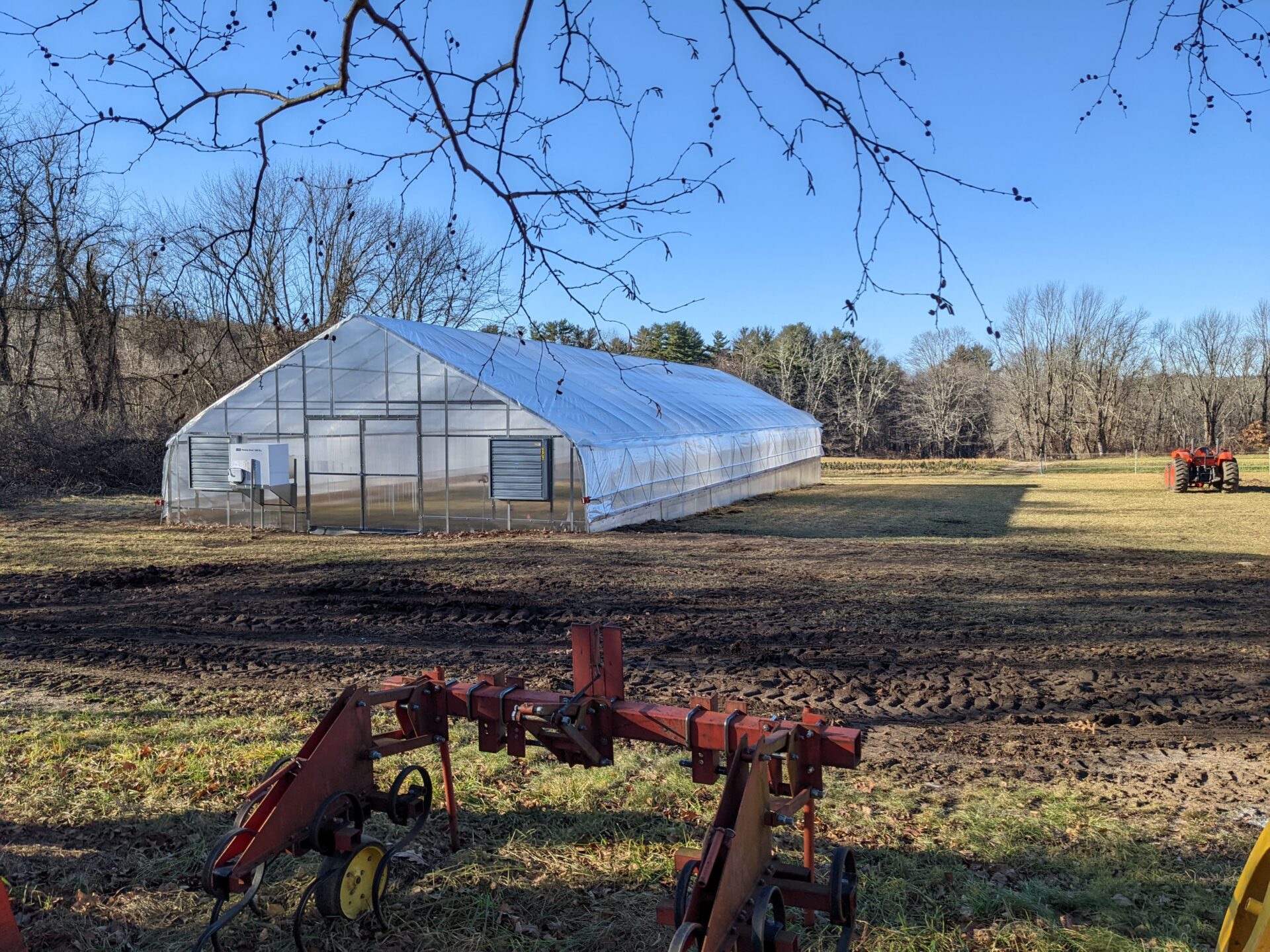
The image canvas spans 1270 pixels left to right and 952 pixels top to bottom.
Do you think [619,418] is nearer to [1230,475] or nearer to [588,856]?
[588,856]

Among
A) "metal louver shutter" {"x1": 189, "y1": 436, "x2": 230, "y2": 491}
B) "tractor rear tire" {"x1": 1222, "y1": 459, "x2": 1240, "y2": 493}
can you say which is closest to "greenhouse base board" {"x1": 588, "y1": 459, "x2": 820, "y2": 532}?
"metal louver shutter" {"x1": 189, "y1": 436, "x2": 230, "y2": 491}

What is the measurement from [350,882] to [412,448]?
15.6 metres

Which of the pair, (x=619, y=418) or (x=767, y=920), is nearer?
Answer: (x=767, y=920)

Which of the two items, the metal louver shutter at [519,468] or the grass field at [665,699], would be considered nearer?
the grass field at [665,699]

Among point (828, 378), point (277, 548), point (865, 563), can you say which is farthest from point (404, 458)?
point (828, 378)

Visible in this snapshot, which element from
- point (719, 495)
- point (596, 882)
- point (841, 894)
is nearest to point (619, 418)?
point (719, 495)

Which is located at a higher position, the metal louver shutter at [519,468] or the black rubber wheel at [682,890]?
the metal louver shutter at [519,468]

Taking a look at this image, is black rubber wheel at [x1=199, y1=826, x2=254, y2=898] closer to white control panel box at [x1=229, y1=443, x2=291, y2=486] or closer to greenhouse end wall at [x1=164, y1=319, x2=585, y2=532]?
greenhouse end wall at [x1=164, y1=319, x2=585, y2=532]

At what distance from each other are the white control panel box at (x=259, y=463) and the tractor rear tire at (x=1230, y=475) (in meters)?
24.9

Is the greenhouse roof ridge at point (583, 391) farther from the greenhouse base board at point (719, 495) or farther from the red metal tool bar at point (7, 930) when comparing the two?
the red metal tool bar at point (7, 930)

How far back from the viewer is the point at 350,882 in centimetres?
332

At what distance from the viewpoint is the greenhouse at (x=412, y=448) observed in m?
17.3

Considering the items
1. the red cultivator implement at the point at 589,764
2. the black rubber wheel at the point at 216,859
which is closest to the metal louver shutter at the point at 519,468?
the red cultivator implement at the point at 589,764

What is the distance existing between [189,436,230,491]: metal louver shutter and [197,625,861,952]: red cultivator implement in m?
17.2
